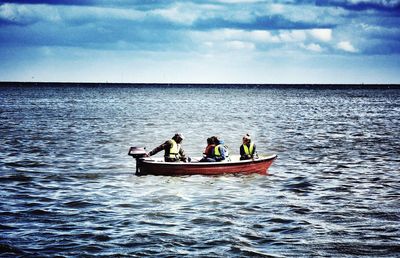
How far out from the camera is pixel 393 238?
42.0 ft

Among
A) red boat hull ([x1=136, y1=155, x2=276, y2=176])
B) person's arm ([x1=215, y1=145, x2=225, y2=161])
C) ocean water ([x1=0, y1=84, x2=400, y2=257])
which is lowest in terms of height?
ocean water ([x1=0, y1=84, x2=400, y2=257])

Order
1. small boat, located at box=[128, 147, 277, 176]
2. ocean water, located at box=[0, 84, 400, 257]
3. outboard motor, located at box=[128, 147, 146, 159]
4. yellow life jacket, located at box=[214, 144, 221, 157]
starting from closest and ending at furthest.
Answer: ocean water, located at box=[0, 84, 400, 257], small boat, located at box=[128, 147, 277, 176], outboard motor, located at box=[128, 147, 146, 159], yellow life jacket, located at box=[214, 144, 221, 157]

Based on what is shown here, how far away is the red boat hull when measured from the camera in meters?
20.8

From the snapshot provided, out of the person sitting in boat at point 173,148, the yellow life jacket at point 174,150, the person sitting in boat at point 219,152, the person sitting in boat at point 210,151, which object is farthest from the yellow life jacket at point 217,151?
the yellow life jacket at point 174,150

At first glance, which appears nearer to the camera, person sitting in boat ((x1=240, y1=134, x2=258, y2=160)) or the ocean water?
the ocean water

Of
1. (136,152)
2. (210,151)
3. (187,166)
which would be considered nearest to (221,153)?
(210,151)

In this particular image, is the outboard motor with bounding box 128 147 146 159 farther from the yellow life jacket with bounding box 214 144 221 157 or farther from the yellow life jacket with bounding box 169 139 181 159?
the yellow life jacket with bounding box 214 144 221 157

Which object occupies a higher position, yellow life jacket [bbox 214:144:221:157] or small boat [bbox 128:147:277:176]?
yellow life jacket [bbox 214:144:221:157]

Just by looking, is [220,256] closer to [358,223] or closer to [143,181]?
[358,223]

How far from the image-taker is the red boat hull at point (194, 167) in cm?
2083

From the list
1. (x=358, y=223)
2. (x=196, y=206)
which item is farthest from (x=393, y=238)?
(x=196, y=206)

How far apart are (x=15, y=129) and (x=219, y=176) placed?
96.4 feet

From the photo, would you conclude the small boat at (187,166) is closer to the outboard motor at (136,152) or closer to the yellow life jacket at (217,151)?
the outboard motor at (136,152)

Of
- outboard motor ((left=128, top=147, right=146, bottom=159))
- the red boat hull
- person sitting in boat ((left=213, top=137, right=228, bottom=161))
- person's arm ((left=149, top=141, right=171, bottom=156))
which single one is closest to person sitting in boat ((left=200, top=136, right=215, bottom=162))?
person sitting in boat ((left=213, top=137, right=228, bottom=161))
